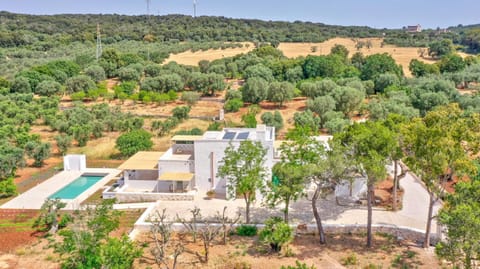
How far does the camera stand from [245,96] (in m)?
58.1

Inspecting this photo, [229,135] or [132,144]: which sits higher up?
[229,135]

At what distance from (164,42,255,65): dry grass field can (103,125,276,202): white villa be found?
66.8 m

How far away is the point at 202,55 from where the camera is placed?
350 ft

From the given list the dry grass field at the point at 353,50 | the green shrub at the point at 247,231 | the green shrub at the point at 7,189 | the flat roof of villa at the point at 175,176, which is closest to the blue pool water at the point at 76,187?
the green shrub at the point at 7,189

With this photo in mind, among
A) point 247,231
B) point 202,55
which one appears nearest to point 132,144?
point 247,231

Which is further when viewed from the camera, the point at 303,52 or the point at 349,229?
the point at 303,52

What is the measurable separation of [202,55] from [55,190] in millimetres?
80116

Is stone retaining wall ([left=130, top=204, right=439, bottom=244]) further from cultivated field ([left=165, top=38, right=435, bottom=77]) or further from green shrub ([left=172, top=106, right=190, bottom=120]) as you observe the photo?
cultivated field ([left=165, top=38, right=435, bottom=77])

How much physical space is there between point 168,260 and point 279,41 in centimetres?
12193

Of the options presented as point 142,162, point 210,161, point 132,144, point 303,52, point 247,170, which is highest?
point 303,52

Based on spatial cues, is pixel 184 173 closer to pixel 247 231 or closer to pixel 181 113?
pixel 247 231

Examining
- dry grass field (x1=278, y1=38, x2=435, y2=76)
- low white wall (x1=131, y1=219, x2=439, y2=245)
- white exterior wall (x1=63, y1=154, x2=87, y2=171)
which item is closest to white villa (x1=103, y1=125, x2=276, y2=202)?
low white wall (x1=131, y1=219, x2=439, y2=245)

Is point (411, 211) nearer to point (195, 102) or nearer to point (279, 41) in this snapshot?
point (195, 102)

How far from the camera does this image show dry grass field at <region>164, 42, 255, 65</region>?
98.4m
